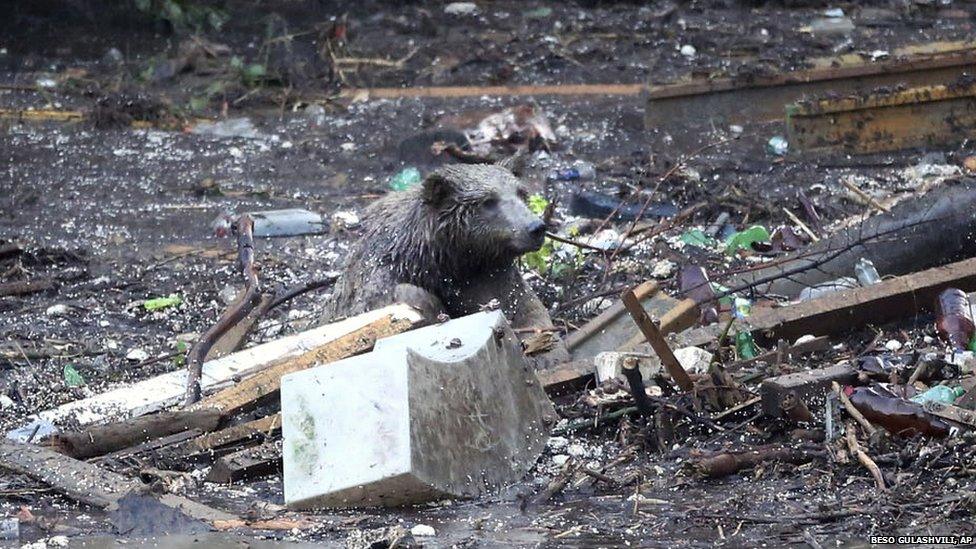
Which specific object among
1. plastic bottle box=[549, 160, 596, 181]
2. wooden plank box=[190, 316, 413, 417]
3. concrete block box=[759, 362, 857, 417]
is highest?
concrete block box=[759, 362, 857, 417]

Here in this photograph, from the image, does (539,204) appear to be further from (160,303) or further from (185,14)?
(185,14)

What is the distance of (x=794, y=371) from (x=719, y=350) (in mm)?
407

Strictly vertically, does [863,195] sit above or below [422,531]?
below

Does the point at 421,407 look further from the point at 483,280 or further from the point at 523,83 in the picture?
the point at 523,83

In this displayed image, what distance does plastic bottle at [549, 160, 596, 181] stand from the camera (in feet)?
35.2

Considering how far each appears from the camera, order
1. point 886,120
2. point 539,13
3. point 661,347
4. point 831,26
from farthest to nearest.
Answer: point 539,13, point 831,26, point 886,120, point 661,347

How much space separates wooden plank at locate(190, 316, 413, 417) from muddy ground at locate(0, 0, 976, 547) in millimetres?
486

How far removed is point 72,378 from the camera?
721 centimetres

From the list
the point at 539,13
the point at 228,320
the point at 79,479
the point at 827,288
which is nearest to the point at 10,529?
the point at 79,479

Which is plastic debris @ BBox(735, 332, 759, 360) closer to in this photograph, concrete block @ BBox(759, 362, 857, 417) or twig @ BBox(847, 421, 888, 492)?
concrete block @ BBox(759, 362, 857, 417)

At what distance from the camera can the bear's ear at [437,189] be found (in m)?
7.39

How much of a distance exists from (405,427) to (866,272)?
10.6ft

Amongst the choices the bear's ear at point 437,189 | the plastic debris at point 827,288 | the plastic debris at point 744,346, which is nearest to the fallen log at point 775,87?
the plastic debris at point 827,288

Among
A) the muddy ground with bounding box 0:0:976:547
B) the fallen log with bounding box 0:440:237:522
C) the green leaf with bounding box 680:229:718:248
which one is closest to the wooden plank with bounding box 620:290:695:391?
the muddy ground with bounding box 0:0:976:547
